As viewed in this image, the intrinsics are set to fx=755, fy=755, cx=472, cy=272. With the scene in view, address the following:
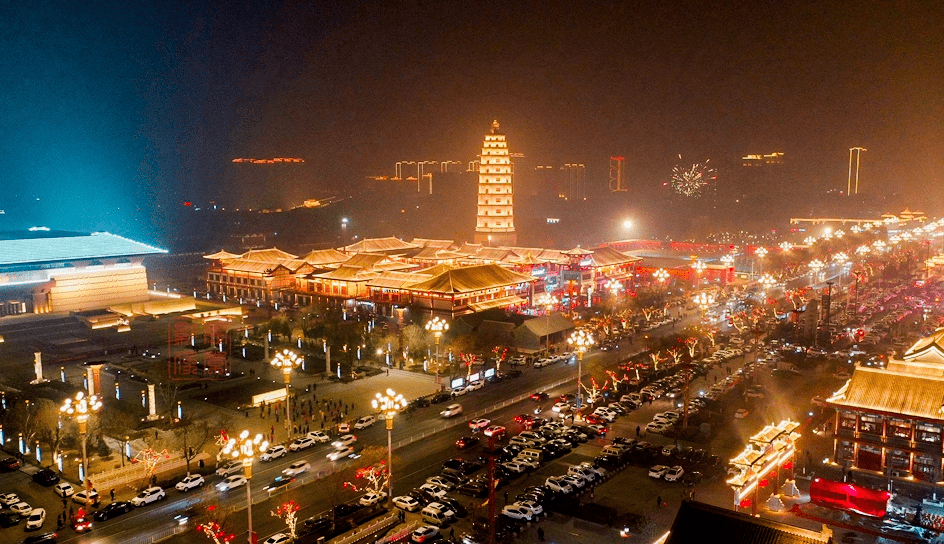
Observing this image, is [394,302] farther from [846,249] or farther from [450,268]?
[846,249]

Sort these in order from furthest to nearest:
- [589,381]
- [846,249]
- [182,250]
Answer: [182,250], [846,249], [589,381]

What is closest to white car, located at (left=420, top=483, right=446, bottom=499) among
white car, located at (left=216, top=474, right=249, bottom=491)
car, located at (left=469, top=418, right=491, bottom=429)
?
white car, located at (left=216, top=474, right=249, bottom=491)

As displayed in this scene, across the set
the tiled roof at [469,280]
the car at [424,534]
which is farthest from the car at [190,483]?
the tiled roof at [469,280]

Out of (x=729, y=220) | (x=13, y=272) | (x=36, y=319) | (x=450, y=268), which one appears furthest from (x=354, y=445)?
(x=729, y=220)

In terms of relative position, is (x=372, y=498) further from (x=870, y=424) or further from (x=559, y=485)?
(x=870, y=424)

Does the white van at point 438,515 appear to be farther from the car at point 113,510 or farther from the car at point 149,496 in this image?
the car at point 113,510

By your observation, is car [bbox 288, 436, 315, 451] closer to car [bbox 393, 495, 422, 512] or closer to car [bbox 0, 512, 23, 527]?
car [bbox 393, 495, 422, 512]
